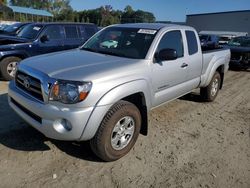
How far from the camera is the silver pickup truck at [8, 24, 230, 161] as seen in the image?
10.5ft

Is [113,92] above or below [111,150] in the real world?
above

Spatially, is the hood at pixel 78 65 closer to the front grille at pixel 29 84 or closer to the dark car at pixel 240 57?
the front grille at pixel 29 84

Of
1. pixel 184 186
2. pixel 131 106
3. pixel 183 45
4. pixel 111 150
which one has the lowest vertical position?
pixel 184 186

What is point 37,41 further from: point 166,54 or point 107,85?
point 107,85

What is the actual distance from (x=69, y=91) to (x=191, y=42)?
3.12 metres

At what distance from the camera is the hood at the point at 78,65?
331cm

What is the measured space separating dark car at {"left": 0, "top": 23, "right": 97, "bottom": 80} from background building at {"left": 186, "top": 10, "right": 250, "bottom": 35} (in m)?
42.2

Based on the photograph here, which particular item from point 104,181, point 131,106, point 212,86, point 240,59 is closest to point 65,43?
point 212,86

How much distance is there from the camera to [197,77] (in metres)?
5.62

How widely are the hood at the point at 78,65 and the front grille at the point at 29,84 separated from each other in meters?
0.15

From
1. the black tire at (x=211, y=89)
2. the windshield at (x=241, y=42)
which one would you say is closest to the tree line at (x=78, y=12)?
the windshield at (x=241, y=42)

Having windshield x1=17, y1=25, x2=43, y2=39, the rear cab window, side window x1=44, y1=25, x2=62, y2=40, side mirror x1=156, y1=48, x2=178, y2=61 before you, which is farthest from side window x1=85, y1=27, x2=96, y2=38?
side mirror x1=156, y1=48, x2=178, y2=61

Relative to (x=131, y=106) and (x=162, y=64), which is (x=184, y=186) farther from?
(x=162, y=64)

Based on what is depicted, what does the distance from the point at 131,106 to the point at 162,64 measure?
1001 mm
